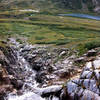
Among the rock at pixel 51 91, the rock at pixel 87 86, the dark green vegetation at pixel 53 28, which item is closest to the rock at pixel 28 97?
the rock at pixel 51 91

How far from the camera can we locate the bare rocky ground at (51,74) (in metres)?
35.2

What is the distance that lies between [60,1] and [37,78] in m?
142

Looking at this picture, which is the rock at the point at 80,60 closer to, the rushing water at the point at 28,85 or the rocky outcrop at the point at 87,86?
the rushing water at the point at 28,85

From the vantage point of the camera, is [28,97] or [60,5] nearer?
[28,97]

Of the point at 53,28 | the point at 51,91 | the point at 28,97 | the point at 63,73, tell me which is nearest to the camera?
the point at 51,91

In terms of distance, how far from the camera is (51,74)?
1842 inches

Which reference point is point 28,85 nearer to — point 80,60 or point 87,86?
point 80,60

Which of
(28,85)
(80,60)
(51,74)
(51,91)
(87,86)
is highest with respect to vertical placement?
(87,86)

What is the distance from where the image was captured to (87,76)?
118 feet

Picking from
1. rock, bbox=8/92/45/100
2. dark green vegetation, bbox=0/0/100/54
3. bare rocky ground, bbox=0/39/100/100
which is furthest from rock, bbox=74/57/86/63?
rock, bbox=8/92/45/100

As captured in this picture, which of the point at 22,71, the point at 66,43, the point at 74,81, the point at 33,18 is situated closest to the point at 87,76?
the point at 74,81

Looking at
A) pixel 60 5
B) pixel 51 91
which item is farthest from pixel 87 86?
pixel 60 5

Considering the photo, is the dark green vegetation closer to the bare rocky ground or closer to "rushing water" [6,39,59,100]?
the bare rocky ground

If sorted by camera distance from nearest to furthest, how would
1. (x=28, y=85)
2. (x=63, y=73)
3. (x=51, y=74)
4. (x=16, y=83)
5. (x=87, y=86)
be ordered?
1. (x=87, y=86)
2. (x=16, y=83)
3. (x=63, y=73)
4. (x=28, y=85)
5. (x=51, y=74)
